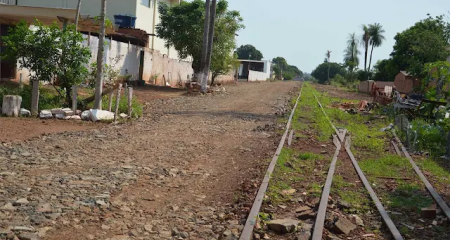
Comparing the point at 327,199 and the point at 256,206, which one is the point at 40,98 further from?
the point at 327,199

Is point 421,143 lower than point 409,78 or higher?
lower

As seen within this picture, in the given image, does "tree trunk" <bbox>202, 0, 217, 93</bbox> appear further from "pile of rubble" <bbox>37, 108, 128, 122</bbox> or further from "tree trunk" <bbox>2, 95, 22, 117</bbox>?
"tree trunk" <bbox>2, 95, 22, 117</bbox>

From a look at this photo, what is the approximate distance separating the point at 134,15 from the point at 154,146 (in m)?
27.2

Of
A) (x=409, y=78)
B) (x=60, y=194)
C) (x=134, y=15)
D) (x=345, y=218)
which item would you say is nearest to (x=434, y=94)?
(x=345, y=218)

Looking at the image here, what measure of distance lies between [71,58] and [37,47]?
975mm

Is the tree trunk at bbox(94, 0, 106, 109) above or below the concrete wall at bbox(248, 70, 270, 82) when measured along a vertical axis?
below

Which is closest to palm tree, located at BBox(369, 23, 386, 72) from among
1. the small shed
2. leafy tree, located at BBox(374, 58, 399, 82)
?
leafy tree, located at BBox(374, 58, 399, 82)

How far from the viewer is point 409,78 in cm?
3278

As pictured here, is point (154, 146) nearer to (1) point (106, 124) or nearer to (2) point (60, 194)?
(1) point (106, 124)

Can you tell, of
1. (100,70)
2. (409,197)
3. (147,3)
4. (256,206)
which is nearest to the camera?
(256,206)

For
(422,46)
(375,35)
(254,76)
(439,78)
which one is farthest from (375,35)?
(439,78)

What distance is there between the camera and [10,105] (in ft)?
40.3

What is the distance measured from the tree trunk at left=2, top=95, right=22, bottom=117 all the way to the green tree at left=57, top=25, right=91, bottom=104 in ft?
5.88

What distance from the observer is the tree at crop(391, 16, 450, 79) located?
31.7 meters
